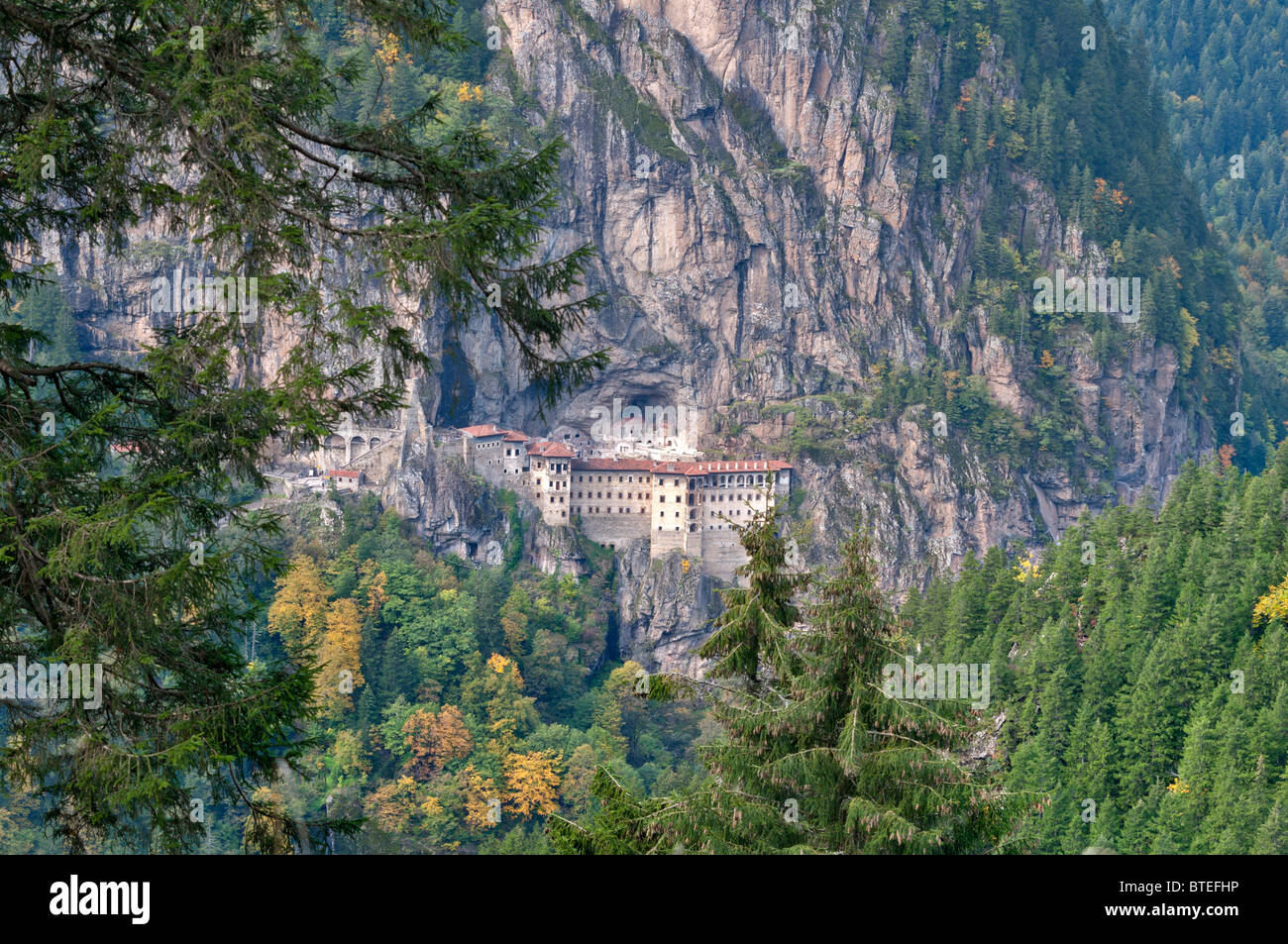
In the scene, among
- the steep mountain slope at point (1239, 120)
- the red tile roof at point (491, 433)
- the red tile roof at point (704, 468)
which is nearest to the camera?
the red tile roof at point (704, 468)

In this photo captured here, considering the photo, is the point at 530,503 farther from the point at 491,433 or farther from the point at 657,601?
the point at 657,601

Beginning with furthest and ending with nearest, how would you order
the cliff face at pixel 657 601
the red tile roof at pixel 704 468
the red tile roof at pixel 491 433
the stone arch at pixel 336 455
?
the red tile roof at pixel 491 433
the cliff face at pixel 657 601
the stone arch at pixel 336 455
the red tile roof at pixel 704 468

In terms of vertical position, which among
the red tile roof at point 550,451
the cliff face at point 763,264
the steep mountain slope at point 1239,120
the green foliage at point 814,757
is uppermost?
the steep mountain slope at point 1239,120

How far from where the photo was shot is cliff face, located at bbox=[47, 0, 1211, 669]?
78.5 meters

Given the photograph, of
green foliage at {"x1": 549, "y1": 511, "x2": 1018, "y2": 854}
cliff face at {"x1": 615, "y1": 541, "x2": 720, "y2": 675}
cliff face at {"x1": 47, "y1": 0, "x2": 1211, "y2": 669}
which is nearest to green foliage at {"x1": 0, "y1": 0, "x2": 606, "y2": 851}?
green foliage at {"x1": 549, "y1": 511, "x2": 1018, "y2": 854}

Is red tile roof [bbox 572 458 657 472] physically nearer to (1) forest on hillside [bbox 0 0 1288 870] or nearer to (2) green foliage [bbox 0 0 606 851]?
(1) forest on hillside [bbox 0 0 1288 870]

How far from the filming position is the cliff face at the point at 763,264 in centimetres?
7850

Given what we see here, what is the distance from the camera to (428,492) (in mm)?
69188

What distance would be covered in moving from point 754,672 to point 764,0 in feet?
260

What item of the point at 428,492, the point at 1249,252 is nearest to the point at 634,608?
the point at 428,492

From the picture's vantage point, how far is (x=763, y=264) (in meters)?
83.4

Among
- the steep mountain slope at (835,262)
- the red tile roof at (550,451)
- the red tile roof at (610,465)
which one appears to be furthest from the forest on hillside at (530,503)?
the red tile roof at (610,465)

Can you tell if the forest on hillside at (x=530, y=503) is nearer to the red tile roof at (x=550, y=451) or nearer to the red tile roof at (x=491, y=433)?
the red tile roof at (x=491, y=433)

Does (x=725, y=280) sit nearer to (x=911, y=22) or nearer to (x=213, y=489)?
(x=911, y=22)
